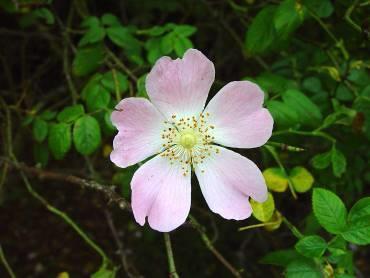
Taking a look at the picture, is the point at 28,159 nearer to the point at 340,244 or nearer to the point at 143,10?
the point at 143,10

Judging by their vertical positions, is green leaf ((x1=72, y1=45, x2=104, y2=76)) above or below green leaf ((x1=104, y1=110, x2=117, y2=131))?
above

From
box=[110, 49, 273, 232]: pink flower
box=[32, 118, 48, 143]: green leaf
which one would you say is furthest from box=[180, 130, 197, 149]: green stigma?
box=[32, 118, 48, 143]: green leaf

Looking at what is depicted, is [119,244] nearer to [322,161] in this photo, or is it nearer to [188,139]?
[188,139]

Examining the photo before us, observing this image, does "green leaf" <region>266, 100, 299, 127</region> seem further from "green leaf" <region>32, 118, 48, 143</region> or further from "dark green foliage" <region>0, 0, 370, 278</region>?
"green leaf" <region>32, 118, 48, 143</region>

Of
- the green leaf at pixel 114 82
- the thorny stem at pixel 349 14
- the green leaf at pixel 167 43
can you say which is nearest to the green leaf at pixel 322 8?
the thorny stem at pixel 349 14

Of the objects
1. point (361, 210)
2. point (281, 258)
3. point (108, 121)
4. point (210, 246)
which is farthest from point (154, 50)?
point (361, 210)

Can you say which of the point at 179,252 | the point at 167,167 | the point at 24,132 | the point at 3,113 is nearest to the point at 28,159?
the point at 24,132

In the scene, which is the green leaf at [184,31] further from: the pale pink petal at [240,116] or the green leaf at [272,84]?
the pale pink petal at [240,116]
